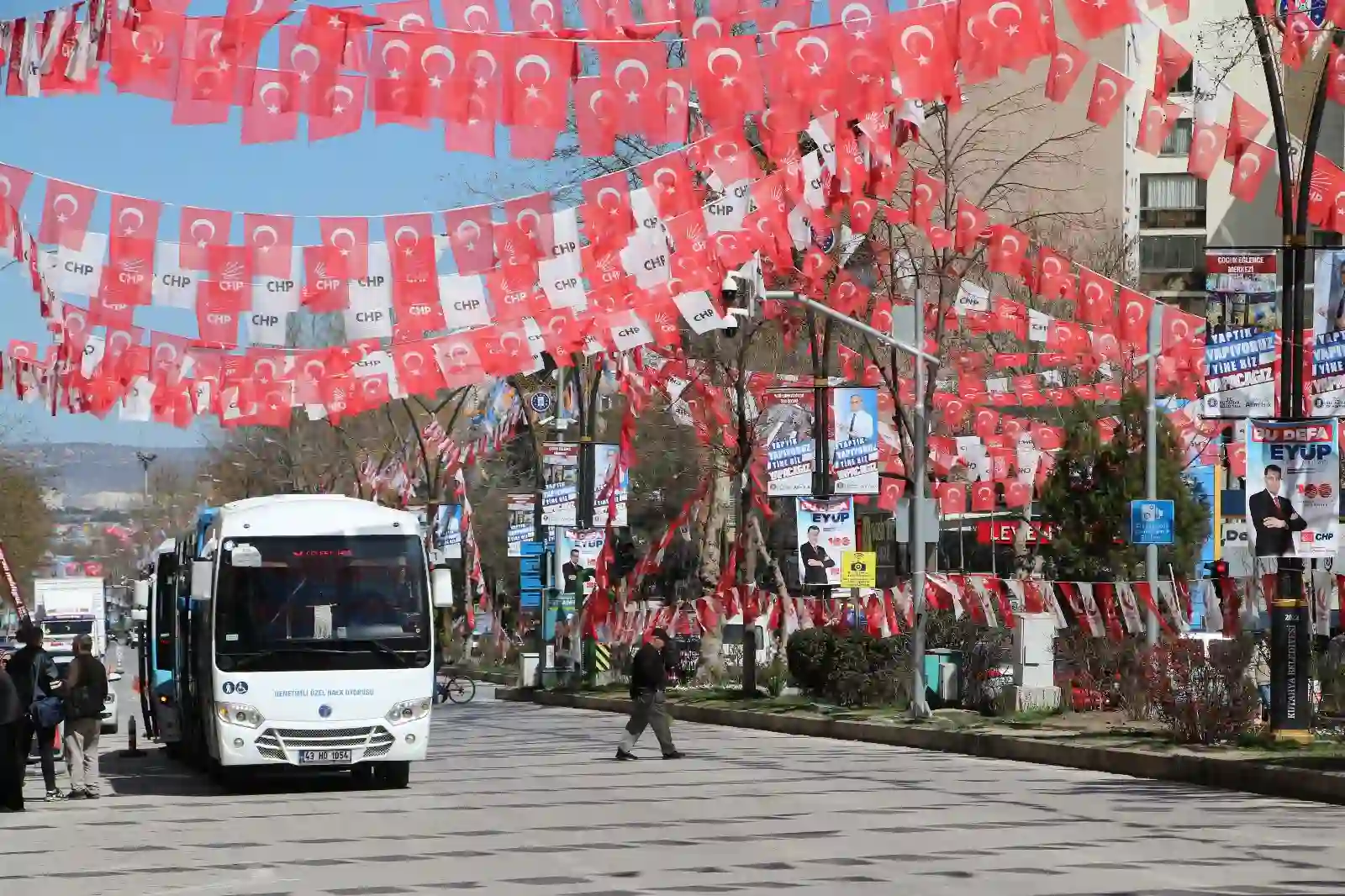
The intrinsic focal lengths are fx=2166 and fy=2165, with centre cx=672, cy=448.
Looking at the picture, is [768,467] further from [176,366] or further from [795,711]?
[176,366]

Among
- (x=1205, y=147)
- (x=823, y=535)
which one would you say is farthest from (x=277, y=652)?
(x=823, y=535)

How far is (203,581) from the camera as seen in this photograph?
22.6 metres

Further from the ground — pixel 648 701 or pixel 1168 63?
pixel 1168 63

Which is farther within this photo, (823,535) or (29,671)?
(823,535)

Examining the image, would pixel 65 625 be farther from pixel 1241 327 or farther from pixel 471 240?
pixel 1241 327

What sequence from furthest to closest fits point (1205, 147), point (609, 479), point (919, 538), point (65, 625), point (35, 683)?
point (65, 625)
point (609, 479)
point (919, 538)
point (35, 683)
point (1205, 147)

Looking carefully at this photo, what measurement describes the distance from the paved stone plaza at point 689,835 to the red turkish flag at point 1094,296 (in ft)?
21.6

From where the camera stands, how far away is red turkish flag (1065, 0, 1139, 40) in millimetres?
16866

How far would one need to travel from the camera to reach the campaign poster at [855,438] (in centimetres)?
3525

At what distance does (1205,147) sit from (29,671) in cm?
1307

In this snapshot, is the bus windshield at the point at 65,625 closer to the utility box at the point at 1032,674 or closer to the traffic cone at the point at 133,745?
the traffic cone at the point at 133,745

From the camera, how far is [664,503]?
3273 inches

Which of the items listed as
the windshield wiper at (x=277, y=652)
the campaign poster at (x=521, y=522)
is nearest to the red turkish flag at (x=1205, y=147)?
the windshield wiper at (x=277, y=652)

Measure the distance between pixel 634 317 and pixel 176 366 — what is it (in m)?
6.60
